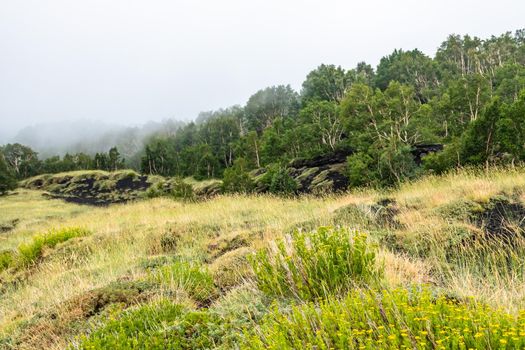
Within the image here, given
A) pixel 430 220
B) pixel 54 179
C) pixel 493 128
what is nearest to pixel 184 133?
pixel 54 179

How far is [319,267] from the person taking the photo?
399 centimetres

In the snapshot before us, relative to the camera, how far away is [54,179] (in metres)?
63.7

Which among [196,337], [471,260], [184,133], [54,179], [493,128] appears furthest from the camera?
[184,133]

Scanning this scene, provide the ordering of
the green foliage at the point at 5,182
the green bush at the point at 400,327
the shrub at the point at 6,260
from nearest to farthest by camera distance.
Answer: the green bush at the point at 400,327 < the shrub at the point at 6,260 < the green foliage at the point at 5,182

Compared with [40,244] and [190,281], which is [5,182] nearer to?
[40,244]

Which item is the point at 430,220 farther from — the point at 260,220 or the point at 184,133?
the point at 184,133

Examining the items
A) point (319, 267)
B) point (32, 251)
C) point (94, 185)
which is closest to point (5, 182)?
point (94, 185)

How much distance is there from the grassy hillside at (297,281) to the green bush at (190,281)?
0.08ft

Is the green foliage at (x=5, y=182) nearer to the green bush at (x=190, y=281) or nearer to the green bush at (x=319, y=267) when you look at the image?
the green bush at (x=190, y=281)

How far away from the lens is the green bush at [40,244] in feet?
33.2

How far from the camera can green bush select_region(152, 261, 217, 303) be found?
507 cm

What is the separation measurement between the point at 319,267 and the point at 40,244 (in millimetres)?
9944

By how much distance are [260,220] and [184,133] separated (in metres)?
105

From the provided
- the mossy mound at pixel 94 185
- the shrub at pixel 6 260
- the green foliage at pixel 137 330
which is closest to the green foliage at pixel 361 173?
the shrub at pixel 6 260
